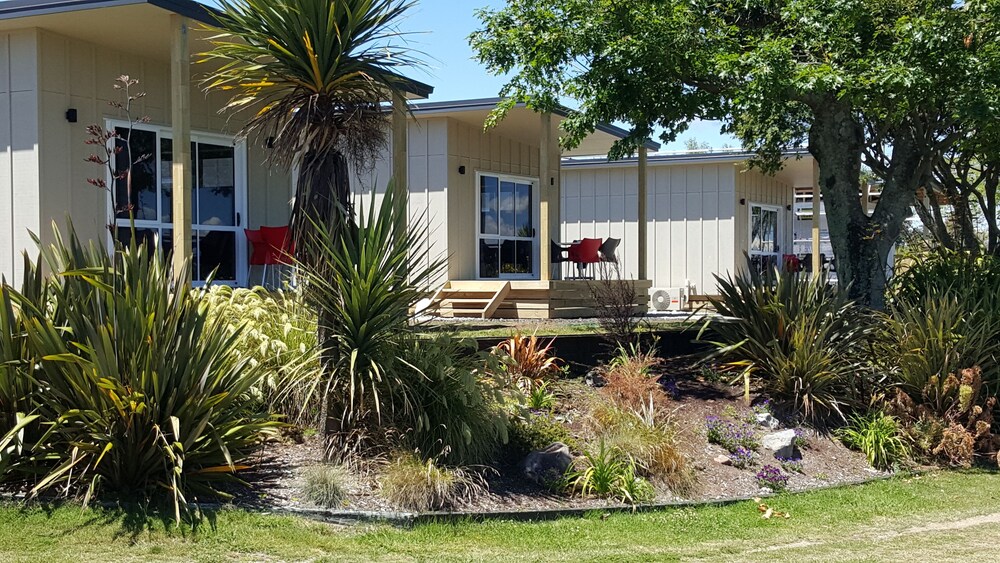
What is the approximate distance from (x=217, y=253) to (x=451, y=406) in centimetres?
639

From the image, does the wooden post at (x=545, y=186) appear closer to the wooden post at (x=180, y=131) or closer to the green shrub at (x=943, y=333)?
the green shrub at (x=943, y=333)

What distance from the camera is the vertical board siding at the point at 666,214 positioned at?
71.2 ft

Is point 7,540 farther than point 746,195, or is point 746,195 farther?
point 746,195

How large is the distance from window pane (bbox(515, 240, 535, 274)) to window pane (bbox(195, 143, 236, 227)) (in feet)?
21.5

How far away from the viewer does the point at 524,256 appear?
59.6 ft

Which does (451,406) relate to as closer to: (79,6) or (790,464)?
(790,464)

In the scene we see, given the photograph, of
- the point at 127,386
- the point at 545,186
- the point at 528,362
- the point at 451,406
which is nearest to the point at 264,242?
the point at 545,186

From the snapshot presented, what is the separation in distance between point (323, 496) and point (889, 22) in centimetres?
814

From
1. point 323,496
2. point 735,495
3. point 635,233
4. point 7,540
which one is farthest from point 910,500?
point 635,233

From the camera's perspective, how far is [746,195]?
22.2m

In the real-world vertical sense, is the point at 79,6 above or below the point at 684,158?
above

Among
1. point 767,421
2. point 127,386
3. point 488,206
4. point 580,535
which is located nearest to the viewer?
point 127,386

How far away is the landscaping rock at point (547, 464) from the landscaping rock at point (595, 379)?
2052 mm

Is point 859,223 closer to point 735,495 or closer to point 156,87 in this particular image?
point 735,495
